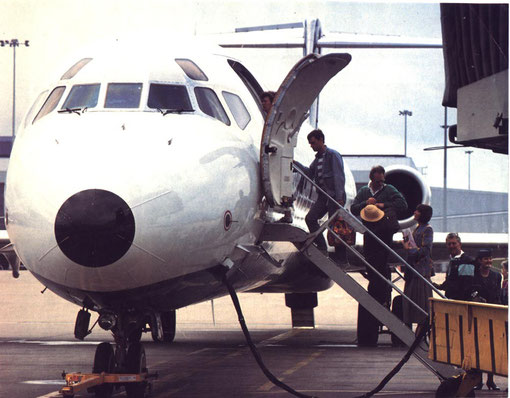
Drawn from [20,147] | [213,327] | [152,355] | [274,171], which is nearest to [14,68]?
[20,147]

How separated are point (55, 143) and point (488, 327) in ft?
14.0

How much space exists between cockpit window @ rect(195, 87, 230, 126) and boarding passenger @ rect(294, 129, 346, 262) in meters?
1.81

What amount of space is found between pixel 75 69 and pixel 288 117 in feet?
7.69

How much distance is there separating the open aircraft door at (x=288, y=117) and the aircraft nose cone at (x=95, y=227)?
2.39 metres

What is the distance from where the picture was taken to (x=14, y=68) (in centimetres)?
1207

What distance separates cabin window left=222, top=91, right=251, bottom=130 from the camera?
10516mm

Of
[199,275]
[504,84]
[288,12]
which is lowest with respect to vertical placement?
[199,275]

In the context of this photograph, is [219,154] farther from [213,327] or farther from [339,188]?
[213,327]

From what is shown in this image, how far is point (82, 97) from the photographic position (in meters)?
9.91

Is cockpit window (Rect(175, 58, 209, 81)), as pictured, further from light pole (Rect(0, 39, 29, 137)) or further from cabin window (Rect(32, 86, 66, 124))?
light pole (Rect(0, 39, 29, 137))

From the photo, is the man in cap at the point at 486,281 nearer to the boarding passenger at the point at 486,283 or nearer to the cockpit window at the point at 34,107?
the boarding passenger at the point at 486,283

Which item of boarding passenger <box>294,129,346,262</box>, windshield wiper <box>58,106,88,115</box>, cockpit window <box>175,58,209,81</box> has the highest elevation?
cockpit window <box>175,58,209,81</box>

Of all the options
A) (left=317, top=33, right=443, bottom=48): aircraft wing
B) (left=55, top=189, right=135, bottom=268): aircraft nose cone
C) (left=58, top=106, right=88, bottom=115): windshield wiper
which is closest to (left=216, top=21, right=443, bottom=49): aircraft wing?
(left=317, top=33, right=443, bottom=48): aircraft wing

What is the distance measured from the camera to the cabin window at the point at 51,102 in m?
10.1
